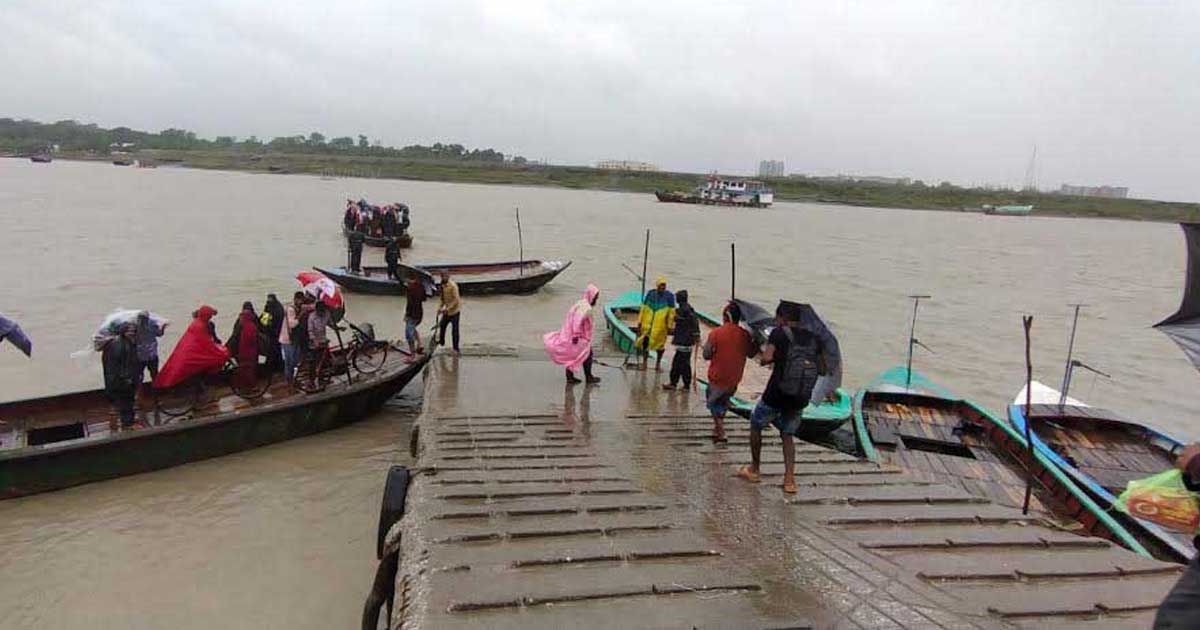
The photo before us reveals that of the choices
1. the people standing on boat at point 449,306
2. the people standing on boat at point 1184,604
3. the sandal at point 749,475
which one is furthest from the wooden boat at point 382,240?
the people standing on boat at point 1184,604

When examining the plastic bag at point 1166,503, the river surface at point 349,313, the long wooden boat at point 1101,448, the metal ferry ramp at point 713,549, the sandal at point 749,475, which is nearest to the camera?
the plastic bag at point 1166,503

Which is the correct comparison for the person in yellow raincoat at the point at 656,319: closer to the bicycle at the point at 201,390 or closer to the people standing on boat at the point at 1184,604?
the bicycle at the point at 201,390

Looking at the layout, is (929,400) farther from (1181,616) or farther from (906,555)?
(1181,616)

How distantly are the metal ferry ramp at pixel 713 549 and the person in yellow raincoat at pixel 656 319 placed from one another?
294 centimetres

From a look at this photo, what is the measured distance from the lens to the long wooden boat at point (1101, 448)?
727 centimetres

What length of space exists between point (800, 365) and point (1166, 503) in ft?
7.70

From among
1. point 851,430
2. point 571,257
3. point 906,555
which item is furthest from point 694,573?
point 571,257

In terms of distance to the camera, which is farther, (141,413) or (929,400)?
(929,400)

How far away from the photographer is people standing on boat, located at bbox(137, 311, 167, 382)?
809cm

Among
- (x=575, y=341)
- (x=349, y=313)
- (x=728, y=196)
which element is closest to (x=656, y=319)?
(x=575, y=341)

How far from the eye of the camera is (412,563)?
4.19 meters

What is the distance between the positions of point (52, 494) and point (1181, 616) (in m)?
9.47

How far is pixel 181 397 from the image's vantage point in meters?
8.98

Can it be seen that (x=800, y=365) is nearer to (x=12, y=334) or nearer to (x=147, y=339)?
(x=147, y=339)
